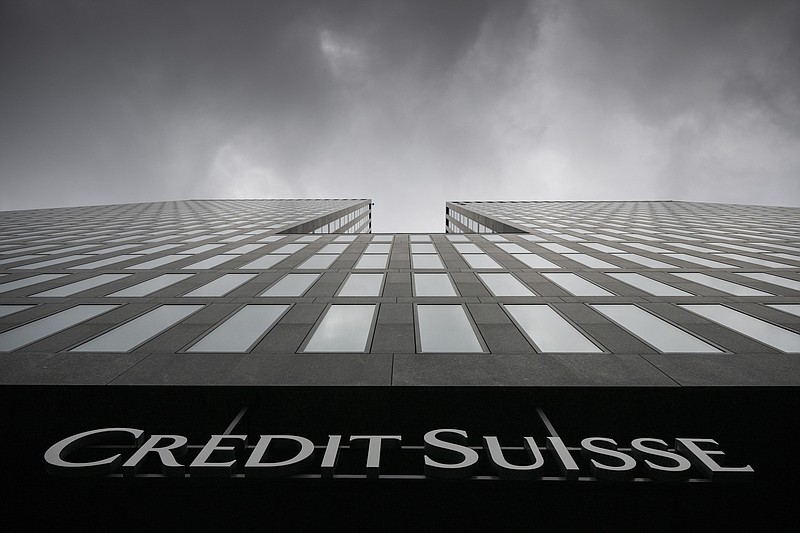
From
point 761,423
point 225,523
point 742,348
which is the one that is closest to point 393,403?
point 225,523

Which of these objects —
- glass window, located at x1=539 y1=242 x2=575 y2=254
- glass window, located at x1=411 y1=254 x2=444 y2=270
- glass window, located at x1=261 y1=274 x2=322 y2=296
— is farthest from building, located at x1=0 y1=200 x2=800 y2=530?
glass window, located at x1=539 y1=242 x2=575 y2=254

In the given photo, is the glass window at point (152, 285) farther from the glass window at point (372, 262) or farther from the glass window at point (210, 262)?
the glass window at point (372, 262)

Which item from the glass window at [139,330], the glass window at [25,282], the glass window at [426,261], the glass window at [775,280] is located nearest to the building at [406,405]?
the glass window at [139,330]

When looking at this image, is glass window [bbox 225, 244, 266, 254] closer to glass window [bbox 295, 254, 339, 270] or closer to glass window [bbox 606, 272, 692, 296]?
glass window [bbox 295, 254, 339, 270]

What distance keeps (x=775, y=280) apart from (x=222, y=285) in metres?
22.8

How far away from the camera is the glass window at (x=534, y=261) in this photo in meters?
17.6

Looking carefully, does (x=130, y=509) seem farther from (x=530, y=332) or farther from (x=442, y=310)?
(x=530, y=332)

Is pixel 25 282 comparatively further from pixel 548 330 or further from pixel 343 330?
pixel 548 330

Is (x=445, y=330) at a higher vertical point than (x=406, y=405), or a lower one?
higher

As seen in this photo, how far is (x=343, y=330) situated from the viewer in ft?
35.5

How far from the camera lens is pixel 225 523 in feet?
23.3

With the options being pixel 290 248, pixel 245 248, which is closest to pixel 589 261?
pixel 290 248

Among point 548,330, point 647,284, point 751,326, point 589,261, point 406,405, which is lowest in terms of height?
point 406,405

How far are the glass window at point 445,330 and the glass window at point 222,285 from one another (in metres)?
7.78
